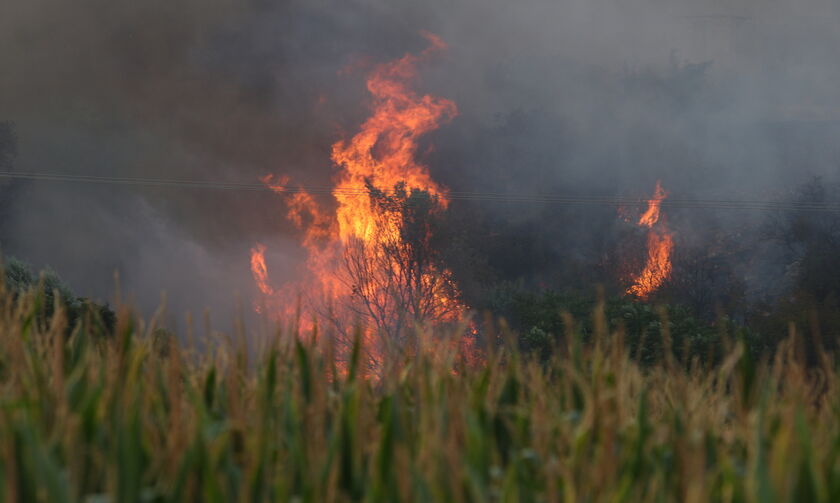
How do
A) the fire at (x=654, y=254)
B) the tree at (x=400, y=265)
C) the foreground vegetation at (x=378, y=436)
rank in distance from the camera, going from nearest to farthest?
the foreground vegetation at (x=378, y=436)
the tree at (x=400, y=265)
the fire at (x=654, y=254)

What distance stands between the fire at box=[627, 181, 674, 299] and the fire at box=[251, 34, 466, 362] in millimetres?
13399

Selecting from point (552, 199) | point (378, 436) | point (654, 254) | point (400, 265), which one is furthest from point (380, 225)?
point (378, 436)

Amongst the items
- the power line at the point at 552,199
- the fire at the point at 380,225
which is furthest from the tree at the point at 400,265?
the power line at the point at 552,199

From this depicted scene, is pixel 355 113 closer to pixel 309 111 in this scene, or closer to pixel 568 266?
pixel 309 111

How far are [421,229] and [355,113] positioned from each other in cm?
1828

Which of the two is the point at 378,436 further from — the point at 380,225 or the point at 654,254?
the point at 654,254

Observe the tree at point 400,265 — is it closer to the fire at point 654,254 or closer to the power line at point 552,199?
the power line at point 552,199

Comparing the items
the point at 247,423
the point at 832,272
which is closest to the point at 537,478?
the point at 247,423

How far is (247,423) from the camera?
384 centimetres

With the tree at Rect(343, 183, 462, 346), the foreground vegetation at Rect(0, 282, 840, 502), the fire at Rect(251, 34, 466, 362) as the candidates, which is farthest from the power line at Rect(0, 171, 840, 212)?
the foreground vegetation at Rect(0, 282, 840, 502)

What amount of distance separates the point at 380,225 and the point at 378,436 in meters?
48.8

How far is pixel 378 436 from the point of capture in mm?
3887

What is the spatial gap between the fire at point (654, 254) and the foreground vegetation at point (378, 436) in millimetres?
51614

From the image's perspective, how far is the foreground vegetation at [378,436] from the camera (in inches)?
119
